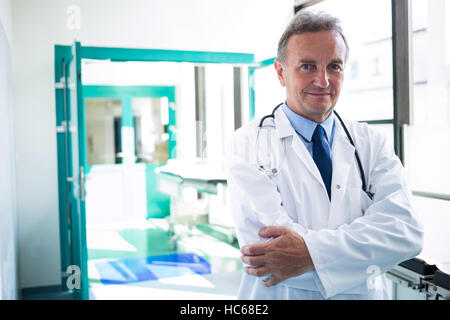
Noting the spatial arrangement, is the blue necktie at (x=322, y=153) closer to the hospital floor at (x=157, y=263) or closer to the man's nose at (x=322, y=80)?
the man's nose at (x=322, y=80)

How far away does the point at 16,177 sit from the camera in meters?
2.26

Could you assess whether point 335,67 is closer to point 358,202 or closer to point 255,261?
point 358,202

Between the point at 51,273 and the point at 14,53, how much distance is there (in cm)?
125

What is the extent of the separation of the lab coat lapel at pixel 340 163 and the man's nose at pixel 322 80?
0.13 m

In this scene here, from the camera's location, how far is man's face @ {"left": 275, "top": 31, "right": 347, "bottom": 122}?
0.82 m

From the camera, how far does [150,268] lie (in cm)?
280

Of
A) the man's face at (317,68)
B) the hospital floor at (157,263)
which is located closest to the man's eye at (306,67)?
the man's face at (317,68)

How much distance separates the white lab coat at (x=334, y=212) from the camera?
75 cm

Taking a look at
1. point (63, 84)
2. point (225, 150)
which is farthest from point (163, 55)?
point (225, 150)

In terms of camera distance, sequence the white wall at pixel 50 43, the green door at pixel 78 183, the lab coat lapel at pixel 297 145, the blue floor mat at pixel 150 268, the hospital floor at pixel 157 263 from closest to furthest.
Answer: the lab coat lapel at pixel 297 145 → the green door at pixel 78 183 → the white wall at pixel 50 43 → the hospital floor at pixel 157 263 → the blue floor mat at pixel 150 268

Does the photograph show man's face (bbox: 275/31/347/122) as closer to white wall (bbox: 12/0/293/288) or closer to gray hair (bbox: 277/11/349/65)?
gray hair (bbox: 277/11/349/65)
